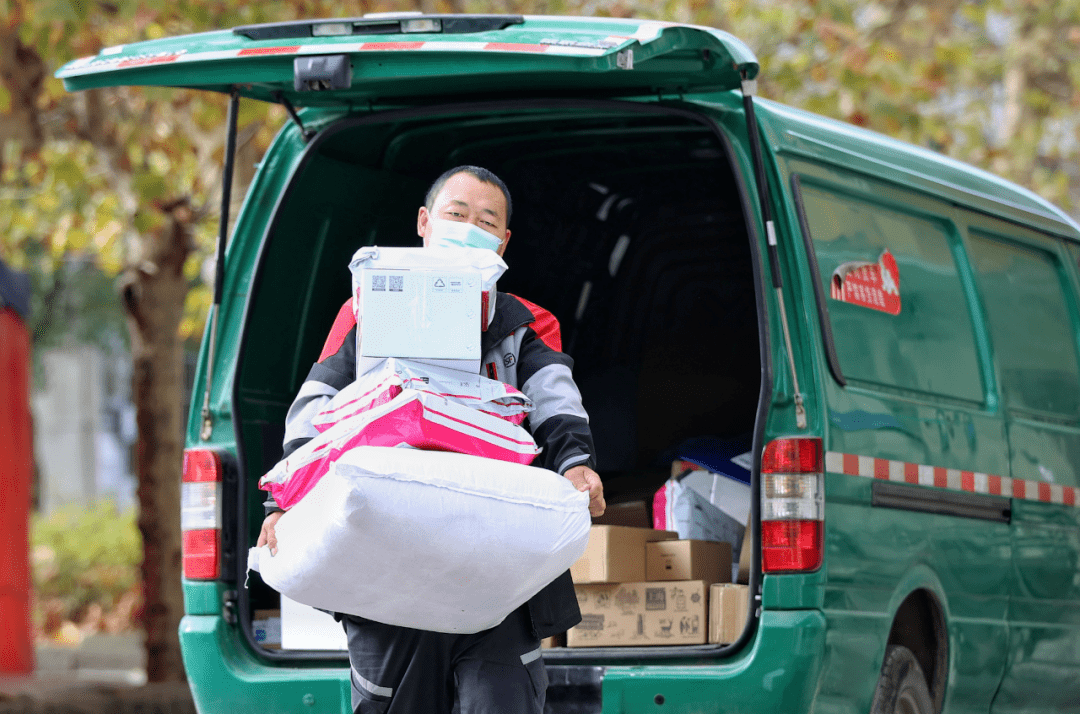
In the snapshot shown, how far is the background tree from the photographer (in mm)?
7789

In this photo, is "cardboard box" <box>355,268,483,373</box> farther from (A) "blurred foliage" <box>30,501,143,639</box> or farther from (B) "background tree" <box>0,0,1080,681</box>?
(A) "blurred foliage" <box>30,501,143,639</box>

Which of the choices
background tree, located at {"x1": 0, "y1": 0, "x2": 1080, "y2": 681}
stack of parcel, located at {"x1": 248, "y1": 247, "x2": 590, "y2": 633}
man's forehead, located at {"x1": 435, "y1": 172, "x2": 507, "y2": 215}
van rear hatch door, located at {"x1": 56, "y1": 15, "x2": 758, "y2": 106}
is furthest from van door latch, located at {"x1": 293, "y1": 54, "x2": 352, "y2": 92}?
background tree, located at {"x1": 0, "y1": 0, "x2": 1080, "y2": 681}

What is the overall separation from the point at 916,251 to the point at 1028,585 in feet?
3.69

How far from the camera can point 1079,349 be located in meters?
5.86

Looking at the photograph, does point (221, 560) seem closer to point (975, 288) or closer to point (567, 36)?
point (567, 36)

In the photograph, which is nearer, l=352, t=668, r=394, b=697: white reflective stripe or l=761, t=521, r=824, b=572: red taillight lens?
l=352, t=668, r=394, b=697: white reflective stripe

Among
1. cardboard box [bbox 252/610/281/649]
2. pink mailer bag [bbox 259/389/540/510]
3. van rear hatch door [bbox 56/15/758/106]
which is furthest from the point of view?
cardboard box [bbox 252/610/281/649]

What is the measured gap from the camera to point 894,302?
178 inches

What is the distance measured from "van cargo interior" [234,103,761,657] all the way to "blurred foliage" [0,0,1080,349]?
1.83 metres

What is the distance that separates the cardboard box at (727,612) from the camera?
4156 millimetres

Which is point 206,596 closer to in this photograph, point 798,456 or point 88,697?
point 798,456

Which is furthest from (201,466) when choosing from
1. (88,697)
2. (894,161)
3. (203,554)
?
(88,697)

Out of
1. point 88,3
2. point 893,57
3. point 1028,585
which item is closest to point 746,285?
point 1028,585

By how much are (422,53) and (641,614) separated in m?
1.61
